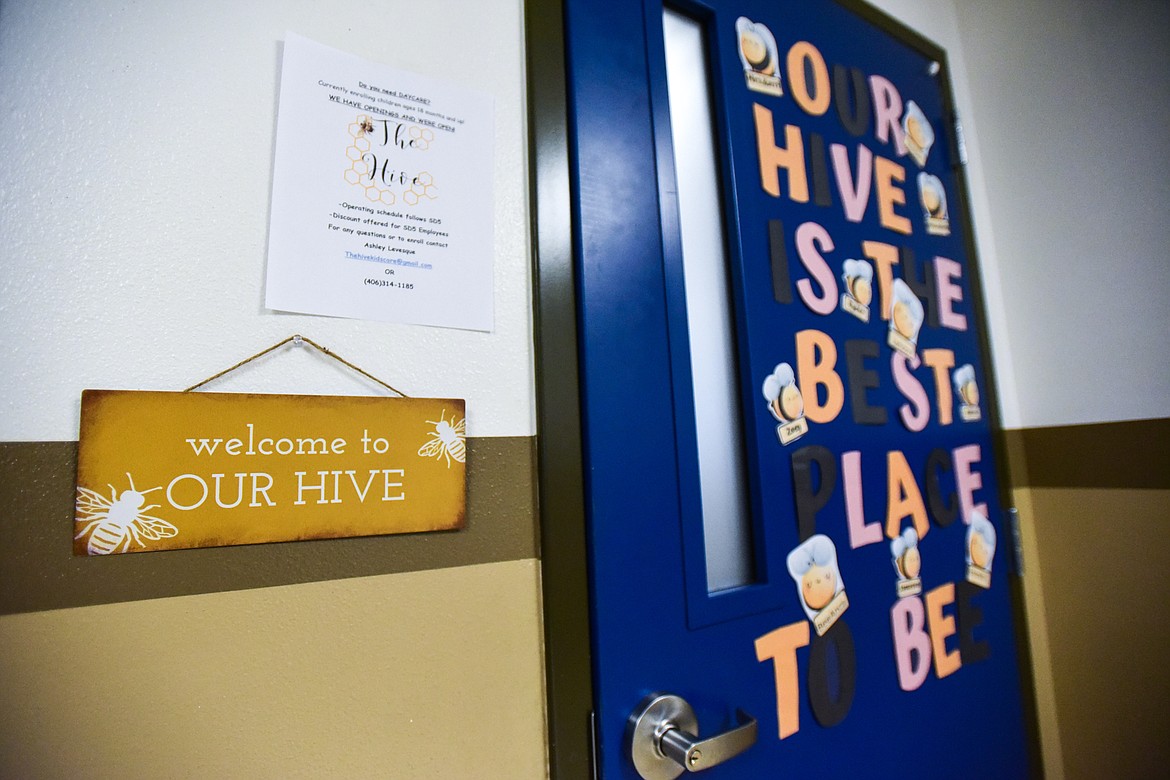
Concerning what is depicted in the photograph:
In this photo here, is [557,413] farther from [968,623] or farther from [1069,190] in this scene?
[1069,190]

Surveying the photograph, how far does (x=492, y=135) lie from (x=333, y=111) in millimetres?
171

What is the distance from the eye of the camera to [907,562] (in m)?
0.87

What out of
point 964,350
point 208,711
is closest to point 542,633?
point 208,711

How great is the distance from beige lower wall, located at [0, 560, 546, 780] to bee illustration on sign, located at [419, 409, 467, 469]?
0.12m

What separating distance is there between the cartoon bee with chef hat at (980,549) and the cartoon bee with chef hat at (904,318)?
0.35 m

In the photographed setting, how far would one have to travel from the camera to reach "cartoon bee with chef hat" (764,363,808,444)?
75 cm

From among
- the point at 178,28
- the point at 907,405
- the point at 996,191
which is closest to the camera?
the point at 178,28

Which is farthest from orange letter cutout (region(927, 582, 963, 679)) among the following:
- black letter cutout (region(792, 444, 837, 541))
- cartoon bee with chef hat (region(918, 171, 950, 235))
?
cartoon bee with chef hat (region(918, 171, 950, 235))

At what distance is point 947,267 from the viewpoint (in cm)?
106

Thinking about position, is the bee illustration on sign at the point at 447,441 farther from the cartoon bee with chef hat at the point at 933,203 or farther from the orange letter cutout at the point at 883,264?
the cartoon bee with chef hat at the point at 933,203

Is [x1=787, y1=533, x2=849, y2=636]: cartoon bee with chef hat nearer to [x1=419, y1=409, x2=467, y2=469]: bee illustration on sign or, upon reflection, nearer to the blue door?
the blue door

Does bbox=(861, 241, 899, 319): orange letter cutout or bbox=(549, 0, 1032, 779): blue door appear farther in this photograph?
bbox=(861, 241, 899, 319): orange letter cutout

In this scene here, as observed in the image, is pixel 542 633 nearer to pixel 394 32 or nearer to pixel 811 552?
pixel 811 552

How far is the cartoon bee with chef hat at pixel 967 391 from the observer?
3.35 ft
